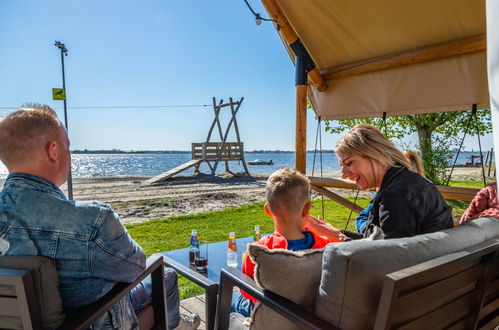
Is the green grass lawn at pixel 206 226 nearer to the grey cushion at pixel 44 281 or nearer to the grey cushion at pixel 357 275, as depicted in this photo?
the grey cushion at pixel 357 275

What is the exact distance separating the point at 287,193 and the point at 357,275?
0.59 m

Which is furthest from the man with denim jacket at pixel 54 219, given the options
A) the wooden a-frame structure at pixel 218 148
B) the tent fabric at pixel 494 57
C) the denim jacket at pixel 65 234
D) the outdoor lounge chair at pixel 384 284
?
the wooden a-frame structure at pixel 218 148

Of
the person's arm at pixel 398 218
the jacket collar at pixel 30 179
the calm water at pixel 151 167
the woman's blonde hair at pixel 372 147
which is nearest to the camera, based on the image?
the jacket collar at pixel 30 179

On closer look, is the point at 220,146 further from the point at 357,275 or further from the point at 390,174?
the point at 357,275

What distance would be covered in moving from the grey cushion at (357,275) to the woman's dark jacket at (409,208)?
1.23 ft

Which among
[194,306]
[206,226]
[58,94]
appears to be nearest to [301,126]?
[194,306]

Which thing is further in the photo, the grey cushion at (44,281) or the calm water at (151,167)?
the calm water at (151,167)

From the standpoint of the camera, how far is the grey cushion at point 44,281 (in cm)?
102

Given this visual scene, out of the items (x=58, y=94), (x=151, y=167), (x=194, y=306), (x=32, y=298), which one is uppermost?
(x=58, y=94)

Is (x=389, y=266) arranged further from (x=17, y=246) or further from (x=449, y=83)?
(x=449, y=83)

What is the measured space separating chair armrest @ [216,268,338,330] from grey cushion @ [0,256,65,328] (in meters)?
0.70

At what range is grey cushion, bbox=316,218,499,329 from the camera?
41.3 inches

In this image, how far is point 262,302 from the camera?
4.10ft

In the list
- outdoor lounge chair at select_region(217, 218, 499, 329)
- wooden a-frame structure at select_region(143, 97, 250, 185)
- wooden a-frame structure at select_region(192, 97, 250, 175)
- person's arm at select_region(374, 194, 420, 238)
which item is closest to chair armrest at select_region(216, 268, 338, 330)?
outdoor lounge chair at select_region(217, 218, 499, 329)
